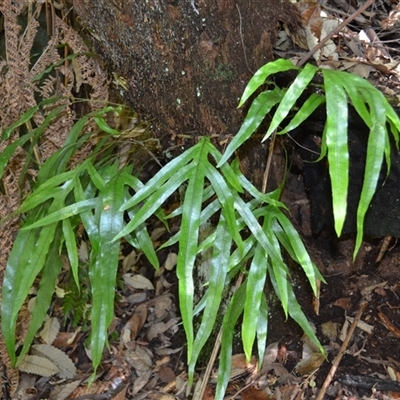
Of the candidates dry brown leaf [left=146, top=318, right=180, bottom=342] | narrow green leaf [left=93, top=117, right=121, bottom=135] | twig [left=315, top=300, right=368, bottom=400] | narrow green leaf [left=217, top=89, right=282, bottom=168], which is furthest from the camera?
dry brown leaf [left=146, top=318, right=180, bottom=342]

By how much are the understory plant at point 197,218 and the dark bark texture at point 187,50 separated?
0.07 m

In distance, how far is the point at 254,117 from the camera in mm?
954

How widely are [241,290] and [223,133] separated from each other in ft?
1.01

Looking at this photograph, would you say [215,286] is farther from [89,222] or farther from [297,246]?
[89,222]

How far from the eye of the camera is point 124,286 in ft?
5.43

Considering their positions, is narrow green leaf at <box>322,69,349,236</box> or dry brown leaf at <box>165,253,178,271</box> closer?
narrow green leaf at <box>322,69,349,236</box>

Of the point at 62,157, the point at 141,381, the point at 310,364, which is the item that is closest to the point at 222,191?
the point at 62,157

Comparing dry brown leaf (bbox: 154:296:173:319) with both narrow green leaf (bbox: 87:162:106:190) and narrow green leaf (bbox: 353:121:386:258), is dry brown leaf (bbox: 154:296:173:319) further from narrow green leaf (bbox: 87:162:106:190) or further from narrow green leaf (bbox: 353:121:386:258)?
narrow green leaf (bbox: 353:121:386:258)

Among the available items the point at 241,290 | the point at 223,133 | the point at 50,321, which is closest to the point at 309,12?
the point at 223,133

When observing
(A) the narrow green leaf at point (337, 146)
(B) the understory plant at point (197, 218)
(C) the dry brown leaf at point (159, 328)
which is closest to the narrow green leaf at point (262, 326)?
(B) the understory plant at point (197, 218)

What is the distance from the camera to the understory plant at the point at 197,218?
900 mm

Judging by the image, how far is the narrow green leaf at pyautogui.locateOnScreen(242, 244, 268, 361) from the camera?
0.99 meters

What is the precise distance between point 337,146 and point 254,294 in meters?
0.33

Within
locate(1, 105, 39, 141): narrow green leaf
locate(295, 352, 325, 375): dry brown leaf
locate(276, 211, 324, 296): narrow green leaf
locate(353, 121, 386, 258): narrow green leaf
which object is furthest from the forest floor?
locate(1, 105, 39, 141): narrow green leaf
